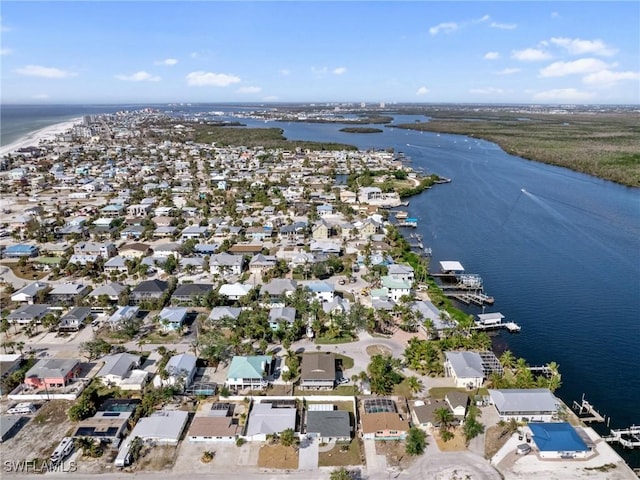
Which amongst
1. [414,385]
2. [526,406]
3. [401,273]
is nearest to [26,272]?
[401,273]

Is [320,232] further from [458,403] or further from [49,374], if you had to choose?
[49,374]

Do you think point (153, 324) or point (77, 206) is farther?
point (77, 206)

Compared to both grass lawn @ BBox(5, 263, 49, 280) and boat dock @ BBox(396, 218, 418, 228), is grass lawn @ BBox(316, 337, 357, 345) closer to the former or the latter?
grass lawn @ BBox(5, 263, 49, 280)

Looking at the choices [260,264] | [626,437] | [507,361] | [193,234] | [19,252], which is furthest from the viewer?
[193,234]

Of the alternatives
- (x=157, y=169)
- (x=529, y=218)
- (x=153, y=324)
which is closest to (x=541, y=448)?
(x=153, y=324)

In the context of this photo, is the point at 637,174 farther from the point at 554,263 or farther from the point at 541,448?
the point at 541,448

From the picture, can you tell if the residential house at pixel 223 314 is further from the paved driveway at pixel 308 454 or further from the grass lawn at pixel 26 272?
the grass lawn at pixel 26 272
